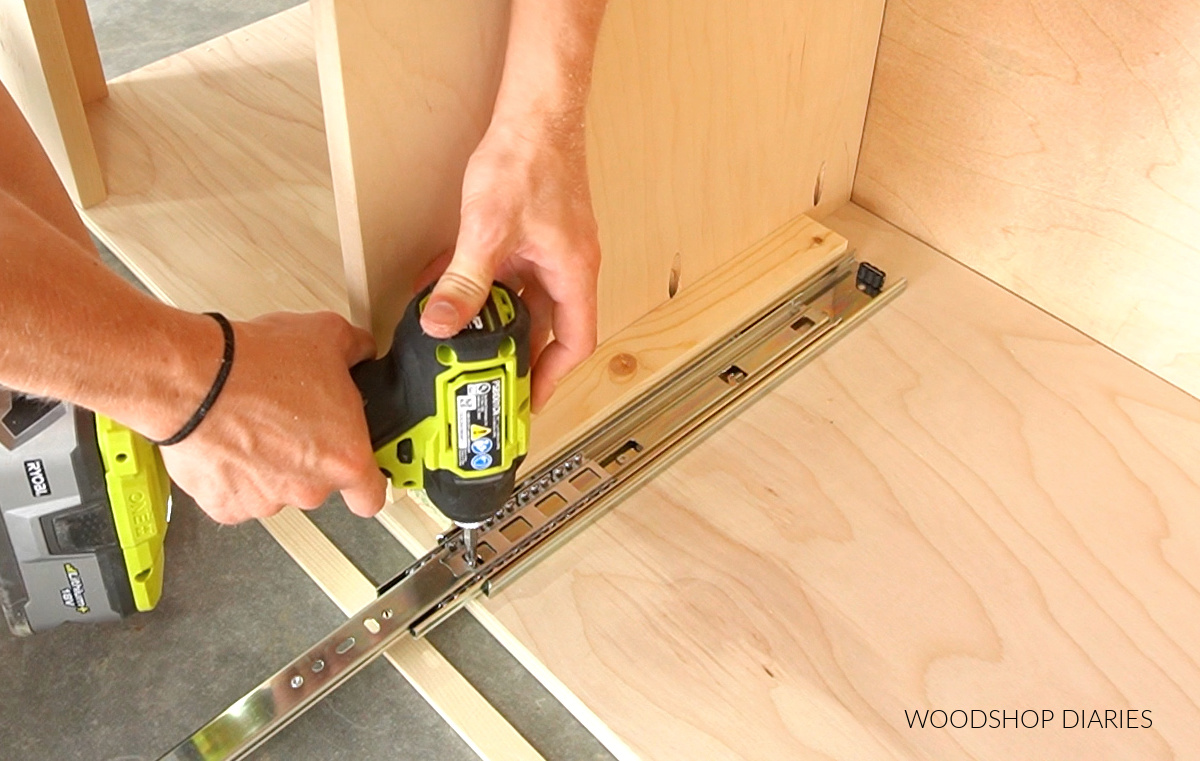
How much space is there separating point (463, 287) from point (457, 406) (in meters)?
0.10

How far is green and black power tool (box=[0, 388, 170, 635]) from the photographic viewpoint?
3.44 feet

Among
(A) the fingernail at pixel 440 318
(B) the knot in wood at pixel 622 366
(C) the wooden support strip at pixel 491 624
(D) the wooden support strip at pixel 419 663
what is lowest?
(D) the wooden support strip at pixel 419 663

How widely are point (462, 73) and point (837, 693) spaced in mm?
705

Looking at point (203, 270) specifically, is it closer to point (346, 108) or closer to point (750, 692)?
point (346, 108)

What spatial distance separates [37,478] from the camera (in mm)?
1061

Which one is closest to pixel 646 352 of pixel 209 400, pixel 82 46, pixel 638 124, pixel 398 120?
pixel 638 124

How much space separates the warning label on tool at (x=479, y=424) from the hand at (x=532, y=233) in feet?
0.22

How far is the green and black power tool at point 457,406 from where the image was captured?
3.17ft

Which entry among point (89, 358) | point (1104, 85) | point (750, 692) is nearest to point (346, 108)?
point (89, 358)

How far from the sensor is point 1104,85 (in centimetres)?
130

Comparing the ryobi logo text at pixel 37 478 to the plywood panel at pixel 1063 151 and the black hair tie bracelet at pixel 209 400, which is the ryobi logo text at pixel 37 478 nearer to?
the black hair tie bracelet at pixel 209 400

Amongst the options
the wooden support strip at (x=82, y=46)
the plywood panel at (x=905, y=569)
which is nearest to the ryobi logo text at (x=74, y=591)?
the plywood panel at (x=905, y=569)

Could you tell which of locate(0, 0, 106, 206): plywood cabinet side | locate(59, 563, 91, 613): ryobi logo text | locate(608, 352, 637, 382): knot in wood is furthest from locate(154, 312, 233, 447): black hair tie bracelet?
locate(0, 0, 106, 206): plywood cabinet side

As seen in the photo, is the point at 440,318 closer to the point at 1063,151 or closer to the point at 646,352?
the point at 646,352
